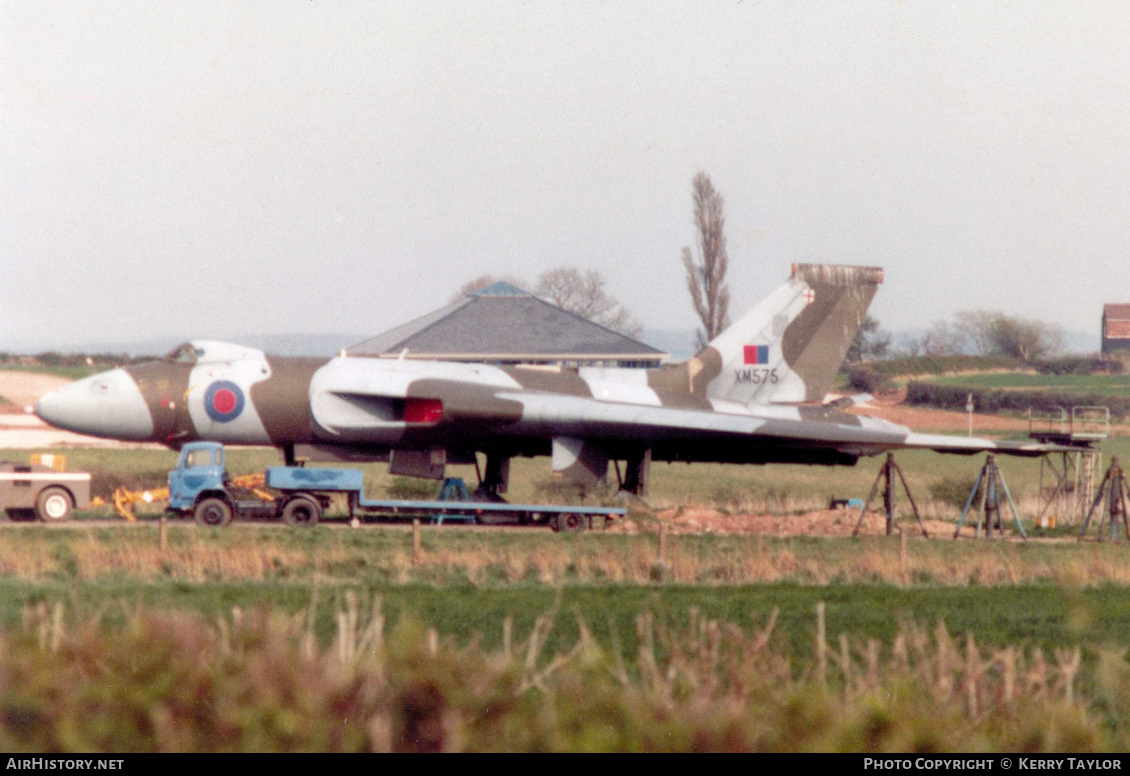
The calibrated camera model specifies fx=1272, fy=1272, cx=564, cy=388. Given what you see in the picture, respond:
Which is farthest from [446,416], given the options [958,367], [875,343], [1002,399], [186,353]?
[875,343]

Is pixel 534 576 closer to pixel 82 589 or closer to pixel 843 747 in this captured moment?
pixel 82 589

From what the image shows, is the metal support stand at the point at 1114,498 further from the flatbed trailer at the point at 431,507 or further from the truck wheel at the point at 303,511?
the truck wheel at the point at 303,511

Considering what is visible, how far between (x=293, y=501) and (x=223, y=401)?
2.60m

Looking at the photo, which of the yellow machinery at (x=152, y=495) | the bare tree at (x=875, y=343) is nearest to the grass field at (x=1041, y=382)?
the bare tree at (x=875, y=343)

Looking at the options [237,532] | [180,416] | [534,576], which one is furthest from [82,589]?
[180,416]

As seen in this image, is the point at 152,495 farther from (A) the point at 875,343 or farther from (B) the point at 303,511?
(A) the point at 875,343

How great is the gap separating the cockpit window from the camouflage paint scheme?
0.06ft

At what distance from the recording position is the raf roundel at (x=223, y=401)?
2267cm

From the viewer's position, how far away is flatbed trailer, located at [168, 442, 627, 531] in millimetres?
21172

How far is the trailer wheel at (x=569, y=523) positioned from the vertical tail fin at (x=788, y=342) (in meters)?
5.39

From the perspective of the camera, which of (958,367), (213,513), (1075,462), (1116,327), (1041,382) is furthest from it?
(1116,327)

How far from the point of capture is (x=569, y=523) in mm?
22594

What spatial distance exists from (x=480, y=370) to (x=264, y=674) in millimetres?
19589

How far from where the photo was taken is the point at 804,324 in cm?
2719
